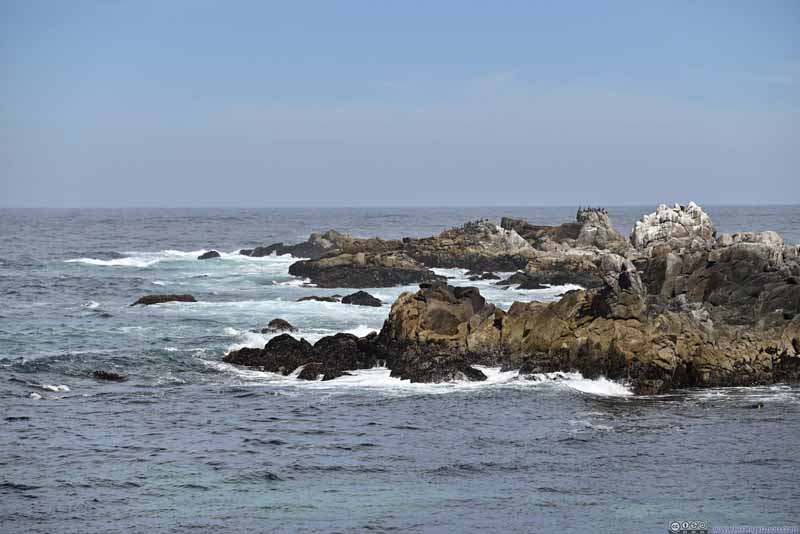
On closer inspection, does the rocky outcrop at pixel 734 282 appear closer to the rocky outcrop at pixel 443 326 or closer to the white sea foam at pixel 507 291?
the rocky outcrop at pixel 443 326

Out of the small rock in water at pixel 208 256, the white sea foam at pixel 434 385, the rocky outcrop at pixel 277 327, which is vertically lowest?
the white sea foam at pixel 434 385

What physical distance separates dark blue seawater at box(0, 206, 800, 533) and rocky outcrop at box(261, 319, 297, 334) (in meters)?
0.90

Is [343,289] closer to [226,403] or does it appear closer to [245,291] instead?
[245,291]

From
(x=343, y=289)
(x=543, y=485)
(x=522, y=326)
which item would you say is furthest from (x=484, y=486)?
(x=343, y=289)

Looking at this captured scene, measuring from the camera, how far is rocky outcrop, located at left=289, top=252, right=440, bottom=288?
76.5 m

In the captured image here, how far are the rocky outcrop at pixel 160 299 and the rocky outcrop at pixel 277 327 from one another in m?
15.0

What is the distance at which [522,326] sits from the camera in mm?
43250

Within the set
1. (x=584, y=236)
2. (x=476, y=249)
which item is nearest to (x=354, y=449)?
(x=476, y=249)

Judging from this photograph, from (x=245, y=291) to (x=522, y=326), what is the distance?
33.6m

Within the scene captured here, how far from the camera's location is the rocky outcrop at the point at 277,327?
168 ft

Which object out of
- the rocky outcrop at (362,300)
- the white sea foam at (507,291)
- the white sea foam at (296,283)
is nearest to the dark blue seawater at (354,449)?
the rocky outcrop at (362,300)

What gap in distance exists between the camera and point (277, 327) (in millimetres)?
51562

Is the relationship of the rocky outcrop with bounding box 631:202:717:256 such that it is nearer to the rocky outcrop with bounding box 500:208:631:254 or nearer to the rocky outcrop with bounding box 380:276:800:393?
the rocky outcrop with bounding box 500:208:631:254

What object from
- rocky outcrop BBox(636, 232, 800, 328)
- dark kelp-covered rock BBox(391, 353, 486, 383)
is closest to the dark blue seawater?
dark kelp-covered rock BBox(391, 353, 486, 383)
